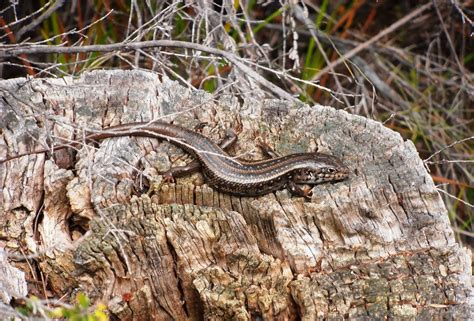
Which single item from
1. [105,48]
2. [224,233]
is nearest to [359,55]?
[105,48]

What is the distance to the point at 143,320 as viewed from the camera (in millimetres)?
3982

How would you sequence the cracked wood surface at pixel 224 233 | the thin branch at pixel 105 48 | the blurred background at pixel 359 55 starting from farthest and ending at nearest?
1. the blurred background at pixel 359 55
2. the thin branch at pixel 105 48
3. the cracked wood surface at pixel 224 233

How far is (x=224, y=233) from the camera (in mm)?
3936

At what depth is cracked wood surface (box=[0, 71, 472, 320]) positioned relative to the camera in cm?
375

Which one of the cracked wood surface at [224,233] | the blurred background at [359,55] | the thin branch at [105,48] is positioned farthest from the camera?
the blurred background at [359,55]

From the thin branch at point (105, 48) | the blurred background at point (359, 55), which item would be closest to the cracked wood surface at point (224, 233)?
the thin branch at point (105, 48)

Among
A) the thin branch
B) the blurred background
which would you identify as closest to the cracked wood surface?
the thin branch

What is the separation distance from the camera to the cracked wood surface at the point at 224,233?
3.75 metres

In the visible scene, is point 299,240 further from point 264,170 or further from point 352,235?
point 264,170

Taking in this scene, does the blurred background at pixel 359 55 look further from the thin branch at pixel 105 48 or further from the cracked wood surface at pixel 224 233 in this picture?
the cracked wood surface at pixel 224 233

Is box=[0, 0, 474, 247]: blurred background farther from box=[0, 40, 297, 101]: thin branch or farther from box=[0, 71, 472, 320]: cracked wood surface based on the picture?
box=[0, 71, 472, 320]: cracked wood surface

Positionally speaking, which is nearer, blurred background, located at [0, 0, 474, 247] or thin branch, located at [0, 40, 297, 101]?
thin branch, located at [0, 40, 297, 101]

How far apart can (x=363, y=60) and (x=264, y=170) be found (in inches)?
118

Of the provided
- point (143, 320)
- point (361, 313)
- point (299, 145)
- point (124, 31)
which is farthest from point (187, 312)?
point (124, 31)
